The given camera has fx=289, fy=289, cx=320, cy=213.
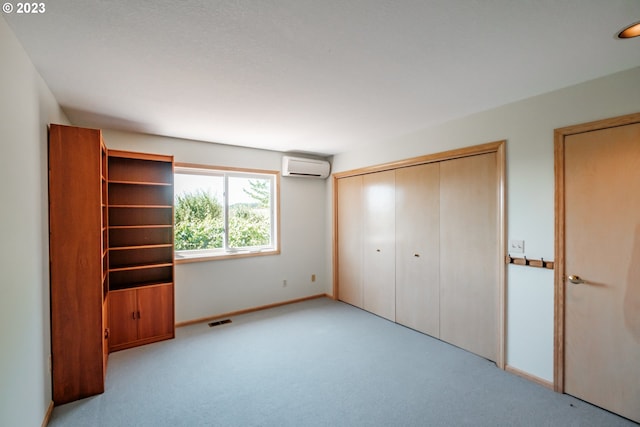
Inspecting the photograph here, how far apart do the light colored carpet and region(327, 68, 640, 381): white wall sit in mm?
332

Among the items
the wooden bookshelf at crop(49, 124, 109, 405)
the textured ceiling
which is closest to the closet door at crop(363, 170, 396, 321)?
the textured ceiling

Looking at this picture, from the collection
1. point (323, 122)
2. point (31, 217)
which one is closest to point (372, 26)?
point (323, 122)

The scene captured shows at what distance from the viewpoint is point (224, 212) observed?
4164 mm

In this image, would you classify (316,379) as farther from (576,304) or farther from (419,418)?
(576,304)

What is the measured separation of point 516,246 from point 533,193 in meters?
0.48

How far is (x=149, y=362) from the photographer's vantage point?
281 centimetres

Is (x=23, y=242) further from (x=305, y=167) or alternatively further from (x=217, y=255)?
(x=305, y=167)

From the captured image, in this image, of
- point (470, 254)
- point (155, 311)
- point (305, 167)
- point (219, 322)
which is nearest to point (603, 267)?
point (470, 254)

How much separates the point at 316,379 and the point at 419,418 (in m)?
0.87

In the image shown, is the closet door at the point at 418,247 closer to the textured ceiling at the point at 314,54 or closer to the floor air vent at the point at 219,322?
the textured ceiling at the point at 314,54

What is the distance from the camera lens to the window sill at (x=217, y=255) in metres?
3.74

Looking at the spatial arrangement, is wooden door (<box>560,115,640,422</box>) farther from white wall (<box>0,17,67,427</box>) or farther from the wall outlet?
white wall (<box>0,17,67,427</box>)

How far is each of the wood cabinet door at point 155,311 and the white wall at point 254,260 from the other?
1.22 feet

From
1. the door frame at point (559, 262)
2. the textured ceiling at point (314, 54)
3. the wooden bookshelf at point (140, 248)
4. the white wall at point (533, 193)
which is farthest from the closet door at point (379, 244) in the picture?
the wooden bookshelf at point (140, 248)
